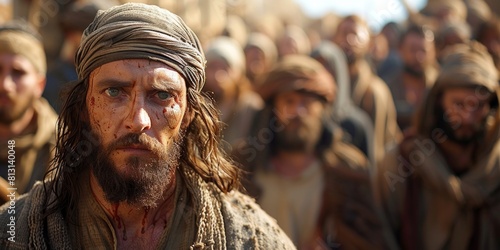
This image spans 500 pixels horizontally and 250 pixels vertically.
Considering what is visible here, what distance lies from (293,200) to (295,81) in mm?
873

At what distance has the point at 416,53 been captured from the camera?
10656 mm

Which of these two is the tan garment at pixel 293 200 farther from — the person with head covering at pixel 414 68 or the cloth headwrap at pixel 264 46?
the cloth headwrap at pixel 264 46

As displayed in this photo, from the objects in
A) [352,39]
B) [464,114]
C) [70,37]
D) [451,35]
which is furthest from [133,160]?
[451,35]

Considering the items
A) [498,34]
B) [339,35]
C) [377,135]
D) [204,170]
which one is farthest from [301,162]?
[498,34]

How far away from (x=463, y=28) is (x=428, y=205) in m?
4.88

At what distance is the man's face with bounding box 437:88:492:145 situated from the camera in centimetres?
675

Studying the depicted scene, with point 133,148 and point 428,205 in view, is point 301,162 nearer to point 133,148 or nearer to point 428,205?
point 428,205

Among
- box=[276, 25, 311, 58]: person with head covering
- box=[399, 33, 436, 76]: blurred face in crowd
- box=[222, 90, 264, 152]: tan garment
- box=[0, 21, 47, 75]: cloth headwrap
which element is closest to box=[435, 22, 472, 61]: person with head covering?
box=[399, 33, 436, 76]: blurred face in crowd

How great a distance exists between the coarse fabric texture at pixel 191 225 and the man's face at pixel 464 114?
3.25 m

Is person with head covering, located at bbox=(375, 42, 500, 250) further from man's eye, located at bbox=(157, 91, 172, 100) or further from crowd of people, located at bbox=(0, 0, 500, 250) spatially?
man's eye, located at bbox=(157, 91, 172, 100)

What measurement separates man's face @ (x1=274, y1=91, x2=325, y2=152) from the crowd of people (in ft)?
0.04

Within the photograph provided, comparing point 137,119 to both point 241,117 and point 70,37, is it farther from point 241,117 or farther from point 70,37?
point 241,117

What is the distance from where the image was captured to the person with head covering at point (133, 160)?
3.44 metres

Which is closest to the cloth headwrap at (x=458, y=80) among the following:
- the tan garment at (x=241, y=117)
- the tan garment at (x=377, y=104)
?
the tan garment at (x=241, y=117)
